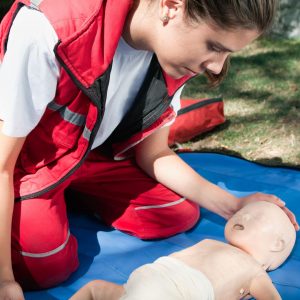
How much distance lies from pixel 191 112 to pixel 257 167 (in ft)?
1.57

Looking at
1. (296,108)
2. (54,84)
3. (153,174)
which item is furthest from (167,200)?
→ (296,108)

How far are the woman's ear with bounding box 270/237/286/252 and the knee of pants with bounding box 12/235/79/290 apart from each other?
618 mm

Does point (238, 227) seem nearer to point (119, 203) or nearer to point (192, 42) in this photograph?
point (119, 203)

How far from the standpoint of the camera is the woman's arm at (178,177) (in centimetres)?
192

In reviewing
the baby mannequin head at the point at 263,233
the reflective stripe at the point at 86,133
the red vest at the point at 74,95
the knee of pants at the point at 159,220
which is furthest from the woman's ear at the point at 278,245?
the reflective stripe at the point at 86,133

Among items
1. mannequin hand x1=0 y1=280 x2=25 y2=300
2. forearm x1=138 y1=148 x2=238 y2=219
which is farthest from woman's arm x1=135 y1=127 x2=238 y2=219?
mannequin hand x1=0 y1=280 x2=25 y2=300

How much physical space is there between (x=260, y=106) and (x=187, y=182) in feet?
4.10

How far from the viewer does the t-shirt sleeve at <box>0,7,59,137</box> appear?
145 cm

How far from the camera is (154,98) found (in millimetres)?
1810

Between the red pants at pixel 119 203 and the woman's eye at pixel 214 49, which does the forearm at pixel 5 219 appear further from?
the woman's eye at pixel 214 49

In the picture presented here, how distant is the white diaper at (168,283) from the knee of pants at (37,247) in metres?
0.32

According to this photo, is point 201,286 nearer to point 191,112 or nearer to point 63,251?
point 63,251

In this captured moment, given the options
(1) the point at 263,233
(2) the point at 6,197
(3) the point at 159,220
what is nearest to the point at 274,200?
(1) the point at 263,233

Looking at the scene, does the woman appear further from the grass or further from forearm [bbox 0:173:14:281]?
the grass
